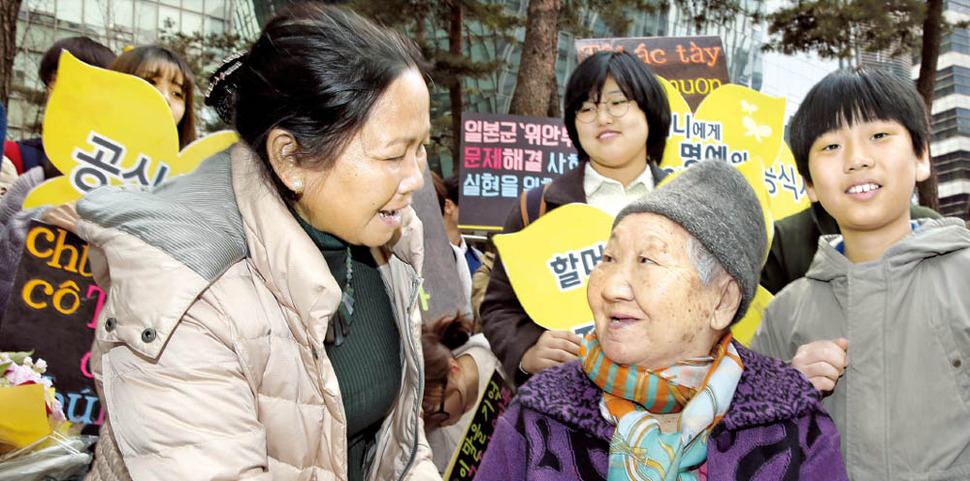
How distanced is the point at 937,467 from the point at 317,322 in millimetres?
1412

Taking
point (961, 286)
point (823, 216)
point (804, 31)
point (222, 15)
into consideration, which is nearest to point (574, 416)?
point (961, 286)

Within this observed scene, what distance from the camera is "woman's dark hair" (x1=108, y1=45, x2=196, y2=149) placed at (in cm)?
302

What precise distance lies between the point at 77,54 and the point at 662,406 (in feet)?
9.51

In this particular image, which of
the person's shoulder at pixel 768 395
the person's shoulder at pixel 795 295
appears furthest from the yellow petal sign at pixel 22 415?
the person's shoulder at pixel 795 295

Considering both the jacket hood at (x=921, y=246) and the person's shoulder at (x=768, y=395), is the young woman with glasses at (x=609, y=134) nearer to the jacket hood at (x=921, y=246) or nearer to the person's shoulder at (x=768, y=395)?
the jacket hood at (x=921, y=246)

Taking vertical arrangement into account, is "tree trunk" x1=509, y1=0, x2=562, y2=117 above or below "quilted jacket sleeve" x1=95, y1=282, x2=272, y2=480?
above

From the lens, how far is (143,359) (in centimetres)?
130

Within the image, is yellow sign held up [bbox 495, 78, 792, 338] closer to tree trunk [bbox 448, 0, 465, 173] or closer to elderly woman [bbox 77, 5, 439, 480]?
elderly woman [bbox 77, 5, 439, 480]

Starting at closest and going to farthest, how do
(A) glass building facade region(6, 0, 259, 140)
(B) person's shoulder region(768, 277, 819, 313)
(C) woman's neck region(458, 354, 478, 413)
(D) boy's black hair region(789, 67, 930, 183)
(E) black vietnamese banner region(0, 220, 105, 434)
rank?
(D) boy's black hair region(789, 67, 930, 183) → (B) person's shoulder region(768, 277, 819, 313) → (E) black vietnamese banner region(0, 220, 105, 434) → (C) woman's neck region(458, 354, 478, 413) → (A) glass building facade region(6, 0, 259, 140)

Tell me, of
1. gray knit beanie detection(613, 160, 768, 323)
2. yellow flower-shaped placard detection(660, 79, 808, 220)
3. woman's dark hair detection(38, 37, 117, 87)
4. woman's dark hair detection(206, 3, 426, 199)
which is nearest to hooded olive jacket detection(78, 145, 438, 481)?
woman's dark hair detection(206, 3, 426, 199)

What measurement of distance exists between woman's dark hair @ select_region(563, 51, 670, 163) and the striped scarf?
1276 millimetres

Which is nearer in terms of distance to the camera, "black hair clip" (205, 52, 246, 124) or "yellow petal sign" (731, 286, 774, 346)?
"black hair clip" (205, 52, 246, 124)

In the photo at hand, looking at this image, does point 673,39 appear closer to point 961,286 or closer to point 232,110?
point 961,286

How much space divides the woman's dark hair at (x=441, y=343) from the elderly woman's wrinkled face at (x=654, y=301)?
1.28 metres
